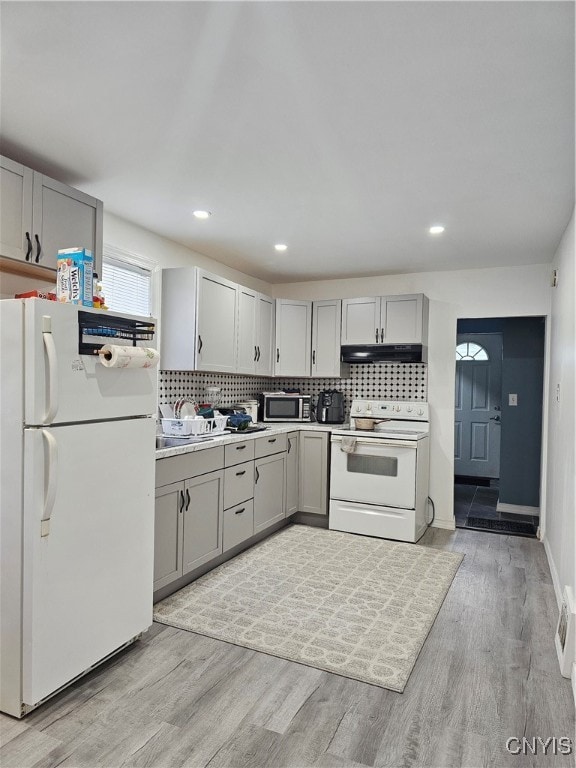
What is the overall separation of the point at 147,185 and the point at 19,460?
178 centimetres

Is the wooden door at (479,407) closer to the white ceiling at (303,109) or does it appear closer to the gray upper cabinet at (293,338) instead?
the gray upper cabinet at (293,338)

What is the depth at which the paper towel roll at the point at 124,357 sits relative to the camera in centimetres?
215

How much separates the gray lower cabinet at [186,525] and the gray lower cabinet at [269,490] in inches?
22.4

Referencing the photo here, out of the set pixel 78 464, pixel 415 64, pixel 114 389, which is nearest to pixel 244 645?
pixel 78 464

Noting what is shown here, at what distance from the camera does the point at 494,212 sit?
318 centimetres

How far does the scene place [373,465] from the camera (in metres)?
4.37

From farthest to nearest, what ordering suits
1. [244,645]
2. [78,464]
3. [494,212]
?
[494,212] < [244,645] < [78,464]

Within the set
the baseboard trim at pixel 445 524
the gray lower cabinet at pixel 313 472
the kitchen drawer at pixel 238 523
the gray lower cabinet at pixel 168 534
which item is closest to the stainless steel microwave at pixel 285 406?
the gray lower cabinet at pixel 313 472

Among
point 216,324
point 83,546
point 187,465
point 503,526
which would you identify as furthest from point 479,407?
point 83,546

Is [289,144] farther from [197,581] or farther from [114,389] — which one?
[197,581]

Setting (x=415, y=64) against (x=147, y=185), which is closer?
(x=415, y=64)

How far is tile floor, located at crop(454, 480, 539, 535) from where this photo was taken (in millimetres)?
5113

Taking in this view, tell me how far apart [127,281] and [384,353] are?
2.43 m

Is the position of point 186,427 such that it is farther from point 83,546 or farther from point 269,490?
point 83,546
